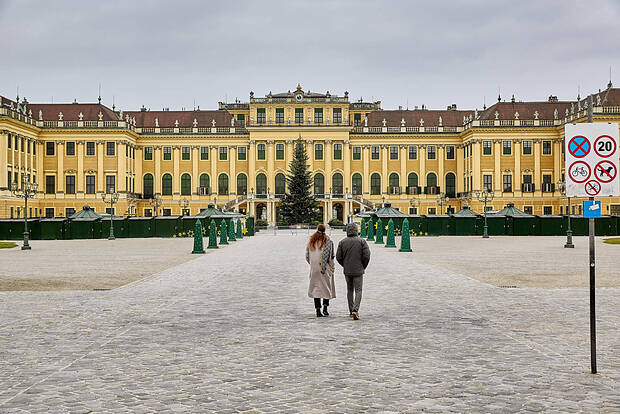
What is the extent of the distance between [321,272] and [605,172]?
16.9ft

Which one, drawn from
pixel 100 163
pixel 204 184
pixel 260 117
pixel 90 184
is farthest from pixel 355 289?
pixel 204 184

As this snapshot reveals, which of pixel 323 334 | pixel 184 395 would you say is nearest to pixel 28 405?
pixel 184 395

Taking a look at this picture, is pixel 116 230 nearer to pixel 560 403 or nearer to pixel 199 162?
pixel 199 162

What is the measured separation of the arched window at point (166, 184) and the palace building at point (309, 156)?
12 centimetres

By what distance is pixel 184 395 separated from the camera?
656 centimetres

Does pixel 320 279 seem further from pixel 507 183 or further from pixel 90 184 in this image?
pixel 90 184

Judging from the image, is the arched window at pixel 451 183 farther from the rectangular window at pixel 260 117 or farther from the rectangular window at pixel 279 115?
the rectangular window at pixel 260 117

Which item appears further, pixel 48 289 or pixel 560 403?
pixel 48 289

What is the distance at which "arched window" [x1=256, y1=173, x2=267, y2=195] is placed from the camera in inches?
3396

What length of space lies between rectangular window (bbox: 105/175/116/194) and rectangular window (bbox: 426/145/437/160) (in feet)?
122

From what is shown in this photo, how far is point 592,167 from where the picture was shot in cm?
741

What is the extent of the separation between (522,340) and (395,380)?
2925 mm

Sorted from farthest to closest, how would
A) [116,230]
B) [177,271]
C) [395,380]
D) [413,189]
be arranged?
[413,189], [116,230], [177,271], [395,380]

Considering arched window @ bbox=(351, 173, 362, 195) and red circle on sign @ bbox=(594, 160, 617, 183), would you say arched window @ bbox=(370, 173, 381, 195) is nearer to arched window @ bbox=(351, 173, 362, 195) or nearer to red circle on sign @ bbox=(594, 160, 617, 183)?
arched window @ bbox=(351, 173, 362, 195)
